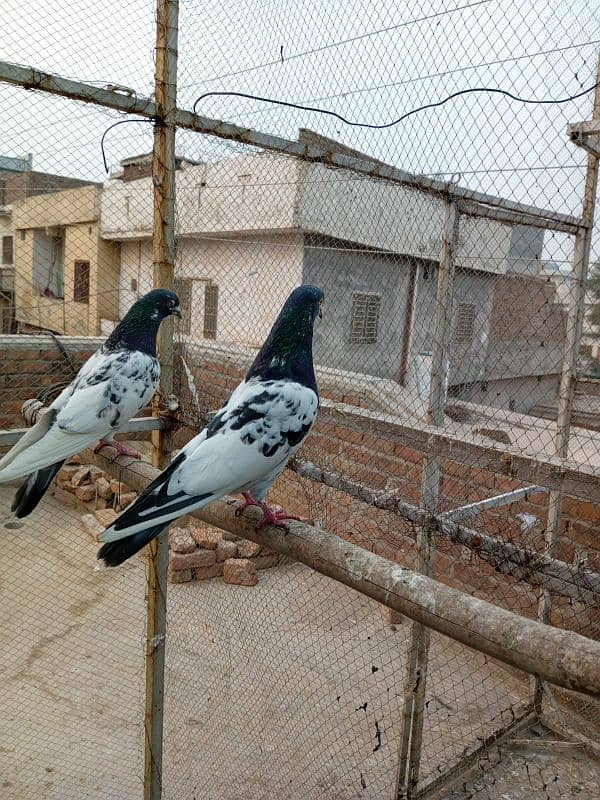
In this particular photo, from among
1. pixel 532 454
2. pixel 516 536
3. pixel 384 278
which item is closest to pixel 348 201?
pixel 384 278

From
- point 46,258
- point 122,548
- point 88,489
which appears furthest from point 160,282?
point 46,258

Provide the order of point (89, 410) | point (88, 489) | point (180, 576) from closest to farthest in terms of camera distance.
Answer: point (89, 410)
point (180, 576)
point (88, 489)

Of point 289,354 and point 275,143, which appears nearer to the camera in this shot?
point 289,354

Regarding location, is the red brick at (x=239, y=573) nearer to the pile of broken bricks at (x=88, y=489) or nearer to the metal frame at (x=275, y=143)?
the pile of broken bricks at (x=88, y=489)

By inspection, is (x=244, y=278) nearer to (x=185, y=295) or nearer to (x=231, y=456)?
(x=185, y=295)

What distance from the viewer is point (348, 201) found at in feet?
24.9

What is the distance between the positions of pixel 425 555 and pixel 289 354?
1.24 metres

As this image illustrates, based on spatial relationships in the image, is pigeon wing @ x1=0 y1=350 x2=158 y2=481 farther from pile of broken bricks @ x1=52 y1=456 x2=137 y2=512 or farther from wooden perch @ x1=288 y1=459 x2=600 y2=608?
pile of broken bricks @ x1=52 y1=456 x2=137 y2=512

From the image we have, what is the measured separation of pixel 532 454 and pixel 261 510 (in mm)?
1170

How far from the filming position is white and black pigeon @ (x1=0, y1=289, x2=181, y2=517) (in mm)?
2121

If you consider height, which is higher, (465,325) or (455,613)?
(465,325)

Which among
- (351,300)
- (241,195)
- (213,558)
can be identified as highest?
(241,195)

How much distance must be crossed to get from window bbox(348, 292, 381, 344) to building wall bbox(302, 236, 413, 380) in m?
0.07

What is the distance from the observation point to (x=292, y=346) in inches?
78.9
